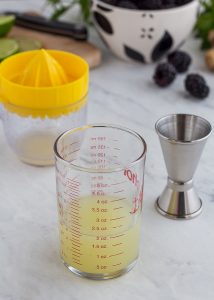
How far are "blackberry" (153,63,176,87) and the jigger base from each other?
397 mm

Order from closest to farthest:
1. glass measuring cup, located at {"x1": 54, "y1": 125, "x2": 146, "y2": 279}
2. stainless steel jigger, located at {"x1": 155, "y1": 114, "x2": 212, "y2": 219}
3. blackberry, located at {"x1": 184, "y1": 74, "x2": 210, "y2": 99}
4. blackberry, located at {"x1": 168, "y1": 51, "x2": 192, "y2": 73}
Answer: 1. glass measuring cup, located at {"x1": 54, "y1": 125, "x2": 146, "y2": 279}
2. stainless steel jigger, located at {"x1": 155, "y1": 114, "x2": 212, "y2": 219}
3. blackberry, located at {"x1": 184, "y1": 74, "x2": 210, "y2": 99}
4. blackberry, located at {"x1": 168, "y1": 51, "x2": 192, "y2": 73}

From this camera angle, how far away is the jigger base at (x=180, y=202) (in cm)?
82

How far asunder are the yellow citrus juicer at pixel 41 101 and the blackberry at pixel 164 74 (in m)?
0.27

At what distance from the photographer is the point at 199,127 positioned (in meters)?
0.80

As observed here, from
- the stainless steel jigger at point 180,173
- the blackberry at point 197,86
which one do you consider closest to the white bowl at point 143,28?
the blackberry at point 197,86

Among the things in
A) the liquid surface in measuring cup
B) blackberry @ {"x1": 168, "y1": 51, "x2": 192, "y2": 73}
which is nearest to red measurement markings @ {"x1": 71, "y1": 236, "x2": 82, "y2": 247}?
the liquid surface in measuring cup

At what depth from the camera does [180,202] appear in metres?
0.82

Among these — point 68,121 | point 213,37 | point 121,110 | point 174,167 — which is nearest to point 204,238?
point 174,167

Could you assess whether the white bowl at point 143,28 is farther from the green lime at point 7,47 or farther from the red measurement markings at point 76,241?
the red measurement markings at point 76,241

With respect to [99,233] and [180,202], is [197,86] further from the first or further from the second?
[99,233]

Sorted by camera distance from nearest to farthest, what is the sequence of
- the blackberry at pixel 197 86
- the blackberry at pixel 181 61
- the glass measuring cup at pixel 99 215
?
the glass measuring cup at pixel 99 215 < the blackberry at pixel 197 86 < the blackberry at pixel 181 61

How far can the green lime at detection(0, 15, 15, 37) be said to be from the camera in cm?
127

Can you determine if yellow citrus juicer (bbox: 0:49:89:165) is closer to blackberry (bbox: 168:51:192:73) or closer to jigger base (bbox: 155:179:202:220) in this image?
jigger base (bbox: 155:179:202:220)

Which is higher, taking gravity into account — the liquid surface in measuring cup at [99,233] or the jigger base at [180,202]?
the liquid surface in measuring cup at [99,233]
